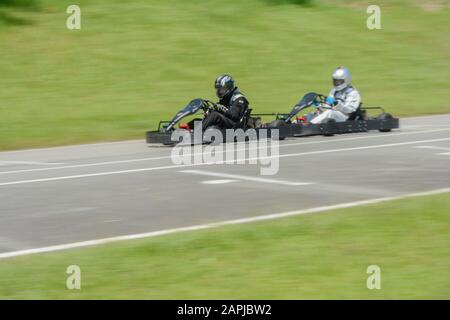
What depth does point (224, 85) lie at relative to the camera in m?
17.8

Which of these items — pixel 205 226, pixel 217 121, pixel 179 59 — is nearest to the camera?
pixel 205 226

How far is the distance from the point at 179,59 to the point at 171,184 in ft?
54.3

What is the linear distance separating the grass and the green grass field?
10.9 m

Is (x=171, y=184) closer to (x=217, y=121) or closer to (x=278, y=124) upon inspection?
(x=217, y=121)

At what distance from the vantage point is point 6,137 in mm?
19000

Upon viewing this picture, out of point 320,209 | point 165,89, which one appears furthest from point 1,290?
point 165,89

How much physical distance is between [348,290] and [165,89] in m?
19.4

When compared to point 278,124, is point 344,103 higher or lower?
higher

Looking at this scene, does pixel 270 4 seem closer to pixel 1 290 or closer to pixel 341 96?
pixel 341 96

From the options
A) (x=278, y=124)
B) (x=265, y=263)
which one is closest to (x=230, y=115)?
(x=278, y=124)

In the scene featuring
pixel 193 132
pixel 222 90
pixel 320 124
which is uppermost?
pixel 222 90

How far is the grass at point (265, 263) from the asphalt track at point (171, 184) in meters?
0.96

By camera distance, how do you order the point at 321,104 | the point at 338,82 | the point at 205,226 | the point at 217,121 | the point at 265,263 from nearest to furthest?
the point at 265,263 → the point at 205,226 → the point at 217,121 → the point at 321,104 → the point at 338,82
